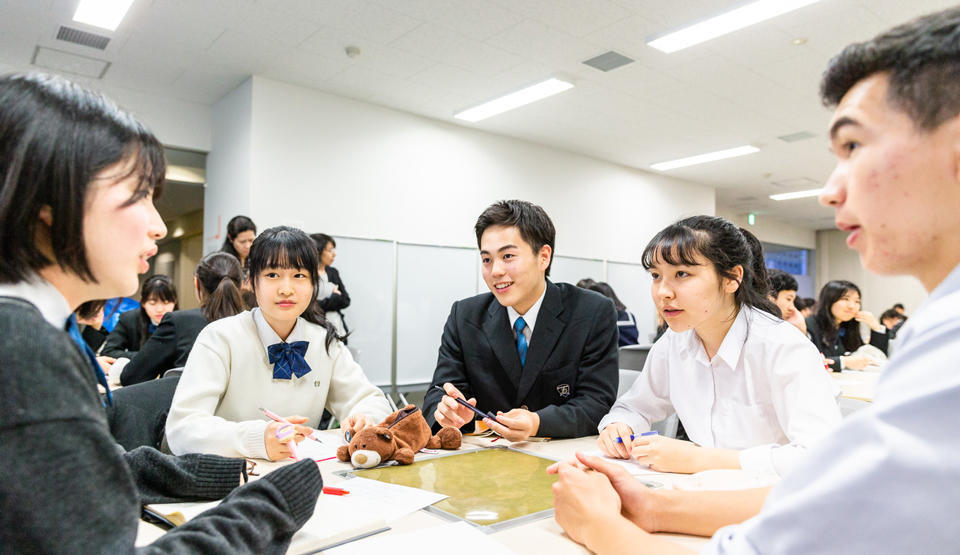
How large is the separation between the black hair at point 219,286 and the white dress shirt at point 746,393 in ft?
6.15

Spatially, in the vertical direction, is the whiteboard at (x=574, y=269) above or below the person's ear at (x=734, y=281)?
above

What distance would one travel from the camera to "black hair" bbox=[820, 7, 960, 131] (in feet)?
1.96

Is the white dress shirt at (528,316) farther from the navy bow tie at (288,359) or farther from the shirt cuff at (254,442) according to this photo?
the shirt cuff at (254,442)

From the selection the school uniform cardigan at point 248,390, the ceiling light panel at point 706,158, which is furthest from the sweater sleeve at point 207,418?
the ceiling light panel at point 706,158

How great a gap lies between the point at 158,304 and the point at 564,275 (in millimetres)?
4805

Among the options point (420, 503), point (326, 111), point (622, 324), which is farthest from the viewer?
point (326, 111)

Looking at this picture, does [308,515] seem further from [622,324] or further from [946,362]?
[622,324]

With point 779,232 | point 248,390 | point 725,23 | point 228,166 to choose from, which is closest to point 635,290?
point 725,23

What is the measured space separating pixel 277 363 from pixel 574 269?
5984 millimetres

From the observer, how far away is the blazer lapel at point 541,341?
2008mm

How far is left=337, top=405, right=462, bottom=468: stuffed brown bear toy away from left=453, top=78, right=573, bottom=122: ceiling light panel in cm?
434

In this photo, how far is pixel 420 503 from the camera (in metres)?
1.09

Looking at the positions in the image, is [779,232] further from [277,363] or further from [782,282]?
[277,363]

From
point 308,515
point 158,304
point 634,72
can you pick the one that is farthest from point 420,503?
point 634,72
